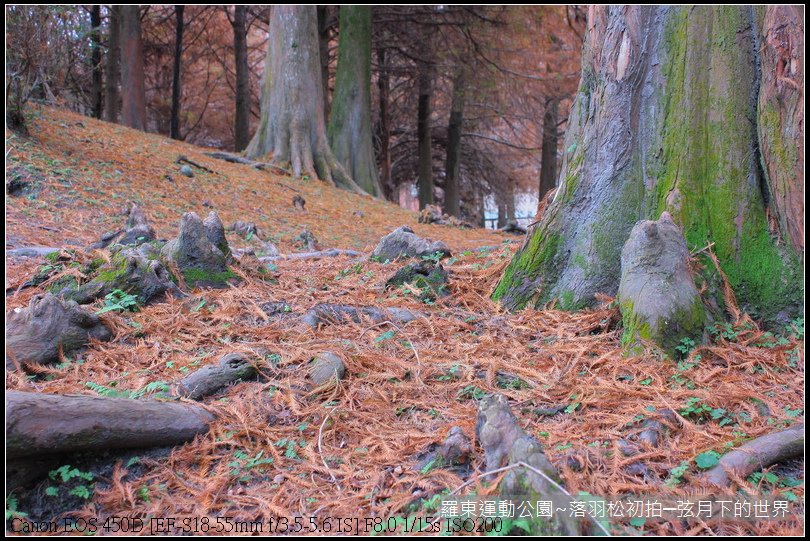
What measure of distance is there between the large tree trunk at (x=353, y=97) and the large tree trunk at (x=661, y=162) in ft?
31.1

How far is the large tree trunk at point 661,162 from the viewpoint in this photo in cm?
304

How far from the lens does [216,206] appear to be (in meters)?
7.73

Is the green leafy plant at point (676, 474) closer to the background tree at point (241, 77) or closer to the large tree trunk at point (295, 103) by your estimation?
the large tree trunk at point (295, 103)

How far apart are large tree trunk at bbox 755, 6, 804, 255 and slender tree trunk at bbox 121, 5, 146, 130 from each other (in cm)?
1418

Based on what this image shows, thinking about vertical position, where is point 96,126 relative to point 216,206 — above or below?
above

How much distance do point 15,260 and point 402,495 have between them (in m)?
4.00

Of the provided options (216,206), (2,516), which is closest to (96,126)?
(216,206)

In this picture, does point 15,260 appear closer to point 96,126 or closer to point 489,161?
point 96,126

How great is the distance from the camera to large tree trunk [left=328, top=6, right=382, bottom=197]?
12.7m

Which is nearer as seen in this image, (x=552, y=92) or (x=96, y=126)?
(x=96, y=126)

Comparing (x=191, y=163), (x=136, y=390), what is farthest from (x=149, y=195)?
(x=136, y=390)

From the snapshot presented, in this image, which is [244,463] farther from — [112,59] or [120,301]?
[112,59]

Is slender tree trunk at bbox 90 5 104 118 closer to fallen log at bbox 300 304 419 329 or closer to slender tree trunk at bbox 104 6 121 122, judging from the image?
slender tree trunk at bbox 104 6 121 122

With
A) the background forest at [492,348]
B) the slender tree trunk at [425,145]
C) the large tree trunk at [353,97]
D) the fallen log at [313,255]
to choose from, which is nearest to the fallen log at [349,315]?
the background forest at [492,348]
